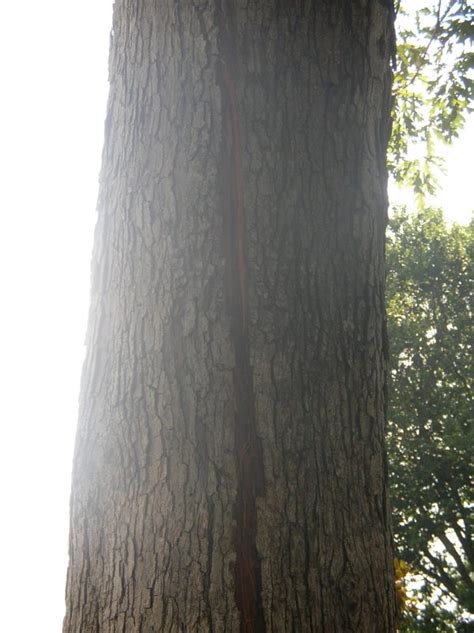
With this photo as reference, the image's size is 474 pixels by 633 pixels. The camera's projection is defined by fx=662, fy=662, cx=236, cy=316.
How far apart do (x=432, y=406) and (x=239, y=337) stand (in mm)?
17704

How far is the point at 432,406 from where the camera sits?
18234 millimetres

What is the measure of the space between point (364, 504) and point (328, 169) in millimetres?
828

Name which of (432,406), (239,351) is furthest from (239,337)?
(432,406)

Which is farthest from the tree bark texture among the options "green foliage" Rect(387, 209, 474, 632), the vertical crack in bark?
"green foliage" Rect(387, 209, 474, 632)

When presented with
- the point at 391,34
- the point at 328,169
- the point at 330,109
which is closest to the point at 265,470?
the point at 328,169

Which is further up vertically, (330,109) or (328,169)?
(330,109)

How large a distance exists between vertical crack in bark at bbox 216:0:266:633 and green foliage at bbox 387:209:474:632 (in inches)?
580

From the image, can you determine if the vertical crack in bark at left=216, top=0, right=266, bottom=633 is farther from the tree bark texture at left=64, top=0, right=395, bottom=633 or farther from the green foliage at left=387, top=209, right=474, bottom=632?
the green foliage at left=387, top=209, right=474, bottom=632

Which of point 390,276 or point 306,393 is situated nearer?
point 306,393

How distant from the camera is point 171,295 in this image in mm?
1588

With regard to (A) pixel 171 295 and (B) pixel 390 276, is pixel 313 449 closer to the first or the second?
(A) pixel 171 295

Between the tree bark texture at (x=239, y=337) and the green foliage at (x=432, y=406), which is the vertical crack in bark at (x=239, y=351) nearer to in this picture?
the tree bark texture at (x=239, y=337)

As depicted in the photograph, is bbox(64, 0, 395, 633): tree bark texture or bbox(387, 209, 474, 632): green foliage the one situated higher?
bbox(387, 209, 474, 632): green foliage

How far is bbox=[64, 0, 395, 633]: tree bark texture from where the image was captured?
145 centimetres
